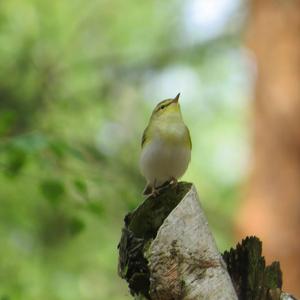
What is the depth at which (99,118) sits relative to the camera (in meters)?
10.0

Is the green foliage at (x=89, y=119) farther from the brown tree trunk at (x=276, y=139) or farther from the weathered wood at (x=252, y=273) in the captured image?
the weathered wood at (x=252, y=273)

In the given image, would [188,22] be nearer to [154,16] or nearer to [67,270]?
[154,16]

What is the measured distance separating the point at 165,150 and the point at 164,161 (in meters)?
0.06

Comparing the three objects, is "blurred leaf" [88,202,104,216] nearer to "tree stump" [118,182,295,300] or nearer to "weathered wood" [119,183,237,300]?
"tree stump" [118,182,295,300]

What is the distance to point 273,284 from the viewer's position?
219 cm

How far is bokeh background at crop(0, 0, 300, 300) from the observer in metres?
5.18

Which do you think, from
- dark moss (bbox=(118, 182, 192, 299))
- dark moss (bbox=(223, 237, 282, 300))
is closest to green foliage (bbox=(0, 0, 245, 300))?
dark moss (bbox=(118, 182, 192, 299))

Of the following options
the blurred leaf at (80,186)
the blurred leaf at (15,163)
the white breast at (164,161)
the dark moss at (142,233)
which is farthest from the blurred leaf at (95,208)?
the dark moss at (142,233)

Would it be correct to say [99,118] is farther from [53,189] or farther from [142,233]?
[142,233]

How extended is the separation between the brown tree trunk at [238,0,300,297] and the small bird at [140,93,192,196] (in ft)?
9.73

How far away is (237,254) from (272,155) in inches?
184

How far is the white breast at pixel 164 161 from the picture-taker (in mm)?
3436

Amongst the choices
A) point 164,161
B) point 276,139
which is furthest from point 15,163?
point 276,139

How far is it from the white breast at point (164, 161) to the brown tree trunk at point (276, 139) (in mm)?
3005
